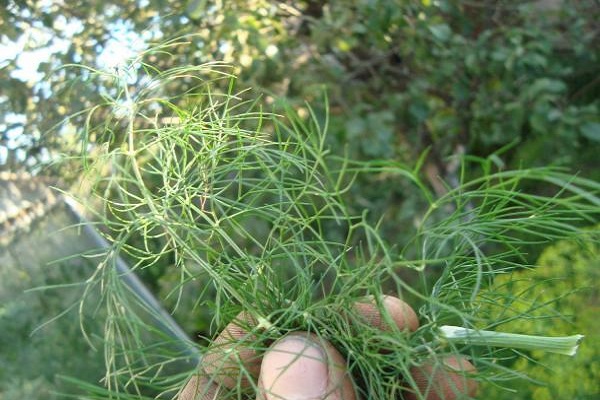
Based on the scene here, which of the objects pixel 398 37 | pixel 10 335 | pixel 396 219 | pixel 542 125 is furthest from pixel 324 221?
pixel 10 335

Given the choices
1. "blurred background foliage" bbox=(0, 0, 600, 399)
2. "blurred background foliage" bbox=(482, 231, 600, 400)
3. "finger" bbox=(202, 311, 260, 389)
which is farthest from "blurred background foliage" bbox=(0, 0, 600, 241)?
"finger" bbox=(202, 311, 260, 389)

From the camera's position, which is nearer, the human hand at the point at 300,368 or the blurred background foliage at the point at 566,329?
the human hand at the point at 300,368

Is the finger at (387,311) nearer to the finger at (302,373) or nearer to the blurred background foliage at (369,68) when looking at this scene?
the finger at (302,373)

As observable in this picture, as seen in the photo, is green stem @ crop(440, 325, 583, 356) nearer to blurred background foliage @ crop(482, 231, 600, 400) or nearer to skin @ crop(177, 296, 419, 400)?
skin @ crop(177, 296, 419, 400)

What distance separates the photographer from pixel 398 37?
246 cm

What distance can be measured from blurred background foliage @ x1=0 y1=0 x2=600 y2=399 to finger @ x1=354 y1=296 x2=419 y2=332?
2.44 ft

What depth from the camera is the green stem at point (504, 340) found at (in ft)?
2.56

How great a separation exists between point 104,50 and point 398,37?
921 millimetres

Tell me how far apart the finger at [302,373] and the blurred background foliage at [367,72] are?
0.82m

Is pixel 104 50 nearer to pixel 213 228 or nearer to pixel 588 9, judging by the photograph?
pixel 213 228

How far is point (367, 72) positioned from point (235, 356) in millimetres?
2030

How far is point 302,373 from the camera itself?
0.80 m

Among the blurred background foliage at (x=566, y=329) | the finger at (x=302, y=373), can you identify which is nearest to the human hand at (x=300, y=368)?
the finger at (x=302, y=373)

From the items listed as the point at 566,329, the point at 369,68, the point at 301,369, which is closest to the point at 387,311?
the point at 301,369
